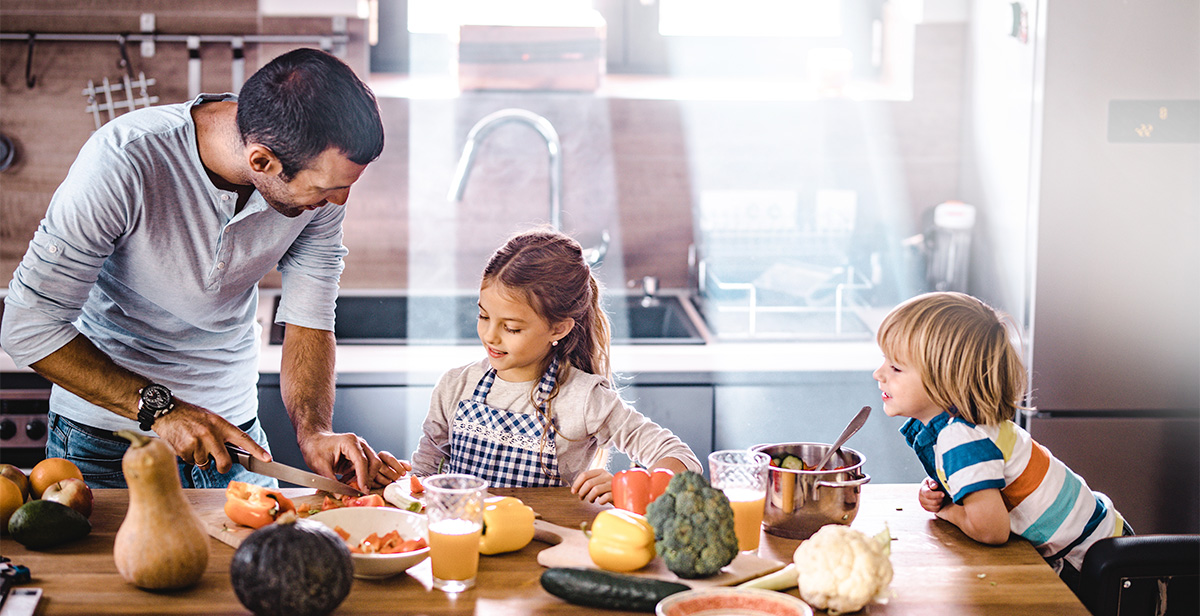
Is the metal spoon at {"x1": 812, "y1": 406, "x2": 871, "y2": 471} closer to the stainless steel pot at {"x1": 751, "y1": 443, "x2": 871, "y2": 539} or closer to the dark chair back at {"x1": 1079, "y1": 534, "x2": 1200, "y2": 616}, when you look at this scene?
the stainless steel pot at {"x1": 751, "y1": 443, "x2": 871, "y2": 539}

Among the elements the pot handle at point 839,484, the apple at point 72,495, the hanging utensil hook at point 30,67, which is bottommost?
the apple at point 72,495

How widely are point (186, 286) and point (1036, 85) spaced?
1.96 meters

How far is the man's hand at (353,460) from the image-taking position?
1.63 metres

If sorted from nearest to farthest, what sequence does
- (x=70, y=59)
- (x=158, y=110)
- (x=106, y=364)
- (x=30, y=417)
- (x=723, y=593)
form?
1. (x=723, y=593)
2. (x=106, y=364)
3. (x=158, y=110)
4. (x=30, y=417)
5. (x=70, y=59)

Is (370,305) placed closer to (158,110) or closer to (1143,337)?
(158,110)

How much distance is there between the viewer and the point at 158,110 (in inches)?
70.3

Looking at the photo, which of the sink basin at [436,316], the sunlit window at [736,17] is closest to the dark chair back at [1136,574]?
the sink basin at [436,316]

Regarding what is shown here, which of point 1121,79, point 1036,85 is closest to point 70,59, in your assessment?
point 1036,85

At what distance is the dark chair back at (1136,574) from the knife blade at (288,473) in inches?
42.3

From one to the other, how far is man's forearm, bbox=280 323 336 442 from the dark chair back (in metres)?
1.25

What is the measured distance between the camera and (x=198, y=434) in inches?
62.2

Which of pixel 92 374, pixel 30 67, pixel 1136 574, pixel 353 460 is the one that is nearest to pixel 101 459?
pixel 92 374

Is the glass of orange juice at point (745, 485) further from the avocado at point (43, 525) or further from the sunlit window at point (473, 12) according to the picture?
the sunlit window at point (473, 12)

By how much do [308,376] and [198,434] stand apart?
15.0 inches
